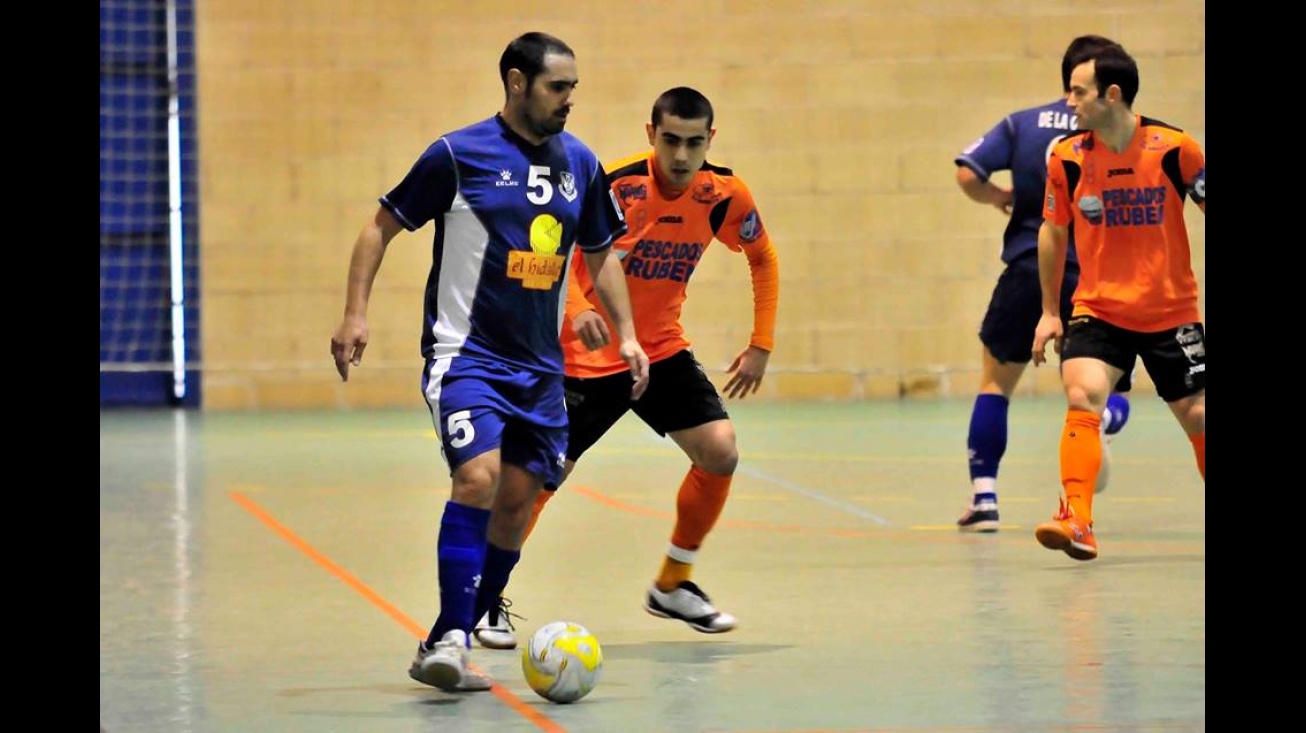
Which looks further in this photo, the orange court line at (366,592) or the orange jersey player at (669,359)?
the orange jersey player at (669,359)

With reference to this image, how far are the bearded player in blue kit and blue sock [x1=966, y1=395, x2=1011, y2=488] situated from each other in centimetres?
319

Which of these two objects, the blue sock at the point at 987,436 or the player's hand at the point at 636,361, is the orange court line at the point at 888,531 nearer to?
the blue sock at the point at 987,436

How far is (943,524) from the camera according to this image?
8422 millimetres

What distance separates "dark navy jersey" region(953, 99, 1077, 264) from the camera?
8672 millimetres

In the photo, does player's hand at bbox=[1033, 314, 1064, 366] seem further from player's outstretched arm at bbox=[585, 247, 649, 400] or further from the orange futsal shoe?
player's outstretched arm at bbox=[585, 247, 649, 400]

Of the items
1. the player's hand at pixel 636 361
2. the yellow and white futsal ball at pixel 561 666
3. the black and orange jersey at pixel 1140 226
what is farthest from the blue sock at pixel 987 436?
the yellow and white futsal ball at pixel 561 666

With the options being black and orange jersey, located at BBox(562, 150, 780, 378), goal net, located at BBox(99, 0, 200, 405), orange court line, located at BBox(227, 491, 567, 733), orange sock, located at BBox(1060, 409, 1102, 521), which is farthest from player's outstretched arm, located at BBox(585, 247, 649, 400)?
goal net, located at BBox(99, 0, 200, 405)

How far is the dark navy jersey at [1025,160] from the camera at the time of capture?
8672mm

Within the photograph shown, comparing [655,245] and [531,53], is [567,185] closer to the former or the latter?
[531,53]

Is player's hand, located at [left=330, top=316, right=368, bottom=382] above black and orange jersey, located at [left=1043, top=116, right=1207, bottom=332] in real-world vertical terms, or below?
below

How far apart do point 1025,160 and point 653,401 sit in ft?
9.99

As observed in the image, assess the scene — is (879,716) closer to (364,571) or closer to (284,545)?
(364,571)

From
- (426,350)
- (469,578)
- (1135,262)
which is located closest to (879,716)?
(469,578)

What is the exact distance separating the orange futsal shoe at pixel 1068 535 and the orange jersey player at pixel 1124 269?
7cm
